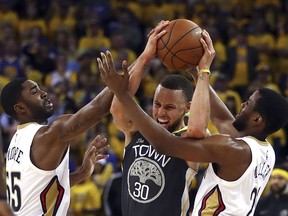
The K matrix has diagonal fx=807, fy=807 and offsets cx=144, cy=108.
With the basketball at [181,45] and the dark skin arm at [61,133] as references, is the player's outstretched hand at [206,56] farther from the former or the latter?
the dark skin arm at [61,133]

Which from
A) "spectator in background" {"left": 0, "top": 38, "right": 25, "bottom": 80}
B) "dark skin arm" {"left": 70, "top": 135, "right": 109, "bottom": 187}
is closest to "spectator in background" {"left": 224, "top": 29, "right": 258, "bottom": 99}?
"spectator in background" {"left": 0, "top": 38, "right": 25, "bottom": 80}

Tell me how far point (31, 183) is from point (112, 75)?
1.30 meters

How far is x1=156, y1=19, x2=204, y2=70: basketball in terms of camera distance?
5828 millimetres

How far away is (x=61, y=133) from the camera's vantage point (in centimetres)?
622

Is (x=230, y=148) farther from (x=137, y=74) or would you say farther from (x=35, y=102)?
(x=35, y=102)

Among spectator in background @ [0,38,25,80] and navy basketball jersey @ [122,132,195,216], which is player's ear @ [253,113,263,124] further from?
spectator in background @ [0,38,25,80]

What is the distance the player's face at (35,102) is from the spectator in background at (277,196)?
4.53m

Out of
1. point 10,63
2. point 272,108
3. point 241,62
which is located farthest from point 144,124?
point 10,63

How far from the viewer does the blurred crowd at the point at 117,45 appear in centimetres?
1294

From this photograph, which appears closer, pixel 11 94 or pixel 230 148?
pixel 230 148

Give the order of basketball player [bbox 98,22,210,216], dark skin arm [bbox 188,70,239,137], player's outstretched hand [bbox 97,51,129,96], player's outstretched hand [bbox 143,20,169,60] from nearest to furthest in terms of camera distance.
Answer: player's outstretched hand [bbox 97,51,129,96] < player's outstretched hand [bbox 143,20,169,60] < basketball player [bbox 98,22,210,216] < dark skin arm [bbox 188,70,239,137]

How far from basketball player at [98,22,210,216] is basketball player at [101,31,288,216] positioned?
227 mm

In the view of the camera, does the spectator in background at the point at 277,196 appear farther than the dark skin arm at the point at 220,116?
Yes

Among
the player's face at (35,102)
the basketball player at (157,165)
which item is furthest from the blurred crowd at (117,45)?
the basketball player at (157,165)
